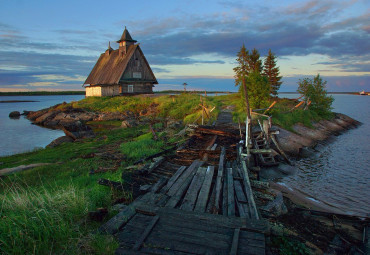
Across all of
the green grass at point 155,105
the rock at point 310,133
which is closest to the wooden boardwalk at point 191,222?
the rock at point 310,133

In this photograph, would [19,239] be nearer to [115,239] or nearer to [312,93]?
[115,239]

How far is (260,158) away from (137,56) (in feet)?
111

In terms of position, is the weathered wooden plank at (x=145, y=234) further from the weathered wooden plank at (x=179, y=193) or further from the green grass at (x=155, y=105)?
the green grass at (x=155, y=105)

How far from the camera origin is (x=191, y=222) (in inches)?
208

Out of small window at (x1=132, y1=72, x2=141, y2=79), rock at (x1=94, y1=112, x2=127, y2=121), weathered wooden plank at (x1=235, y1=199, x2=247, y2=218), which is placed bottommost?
rock at (x1=94, y1=112, x2=127, y2=121)

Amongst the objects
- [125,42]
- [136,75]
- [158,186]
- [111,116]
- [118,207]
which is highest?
[125,42]

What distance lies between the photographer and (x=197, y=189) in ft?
23.5

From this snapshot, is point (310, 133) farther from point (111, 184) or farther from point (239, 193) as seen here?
point (111, 184)

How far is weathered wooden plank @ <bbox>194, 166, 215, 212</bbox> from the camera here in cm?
605

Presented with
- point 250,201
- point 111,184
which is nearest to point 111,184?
point 111,184

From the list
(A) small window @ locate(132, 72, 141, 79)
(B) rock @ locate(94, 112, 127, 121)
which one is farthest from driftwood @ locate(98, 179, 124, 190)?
(A) small window @ locate(132, 72, 141, 79)

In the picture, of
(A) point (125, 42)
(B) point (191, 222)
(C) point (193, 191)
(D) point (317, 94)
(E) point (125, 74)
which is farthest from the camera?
(A) point (125, 42)

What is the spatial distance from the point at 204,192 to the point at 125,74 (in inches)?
1481

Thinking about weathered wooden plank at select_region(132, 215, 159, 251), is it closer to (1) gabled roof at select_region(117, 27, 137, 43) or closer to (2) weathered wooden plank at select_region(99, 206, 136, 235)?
(2) weathered wooden plank at select_region(99, 206, 136, 235)
